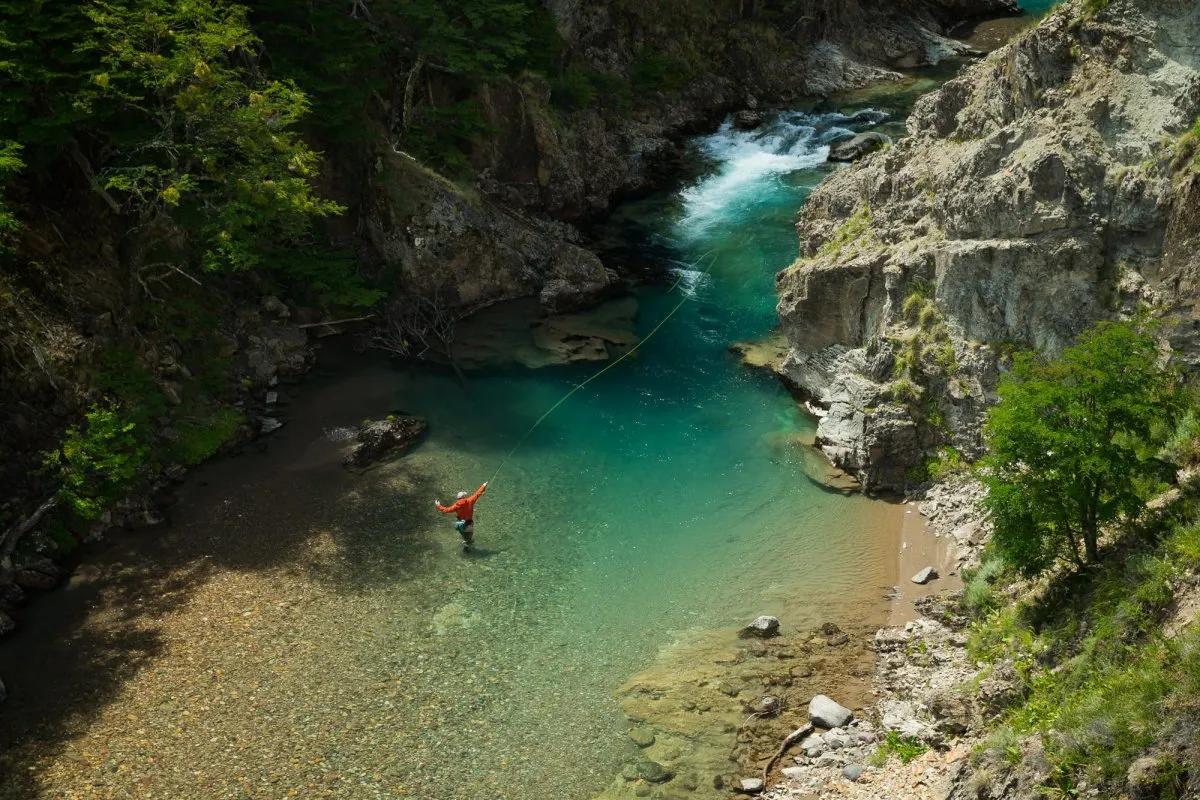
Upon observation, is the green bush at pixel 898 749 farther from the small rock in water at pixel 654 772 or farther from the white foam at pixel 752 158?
the white foam at pixel 752 158

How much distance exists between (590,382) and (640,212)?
1286 centimetres

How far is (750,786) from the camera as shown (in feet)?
47.8

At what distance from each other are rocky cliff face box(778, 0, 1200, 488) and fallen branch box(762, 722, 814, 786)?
775 centimetres

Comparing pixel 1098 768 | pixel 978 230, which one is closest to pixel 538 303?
pixel 978 230

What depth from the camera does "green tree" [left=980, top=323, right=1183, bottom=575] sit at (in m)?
13.3

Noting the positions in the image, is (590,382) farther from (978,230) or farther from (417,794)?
(417,794)

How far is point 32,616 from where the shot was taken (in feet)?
62.0

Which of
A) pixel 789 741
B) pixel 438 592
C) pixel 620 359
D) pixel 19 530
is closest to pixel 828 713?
pixel 789 741

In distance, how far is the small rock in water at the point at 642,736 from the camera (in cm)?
1568

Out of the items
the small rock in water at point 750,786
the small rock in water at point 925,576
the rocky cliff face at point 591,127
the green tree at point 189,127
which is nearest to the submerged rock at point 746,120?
the rocky cliff face at point 591,127

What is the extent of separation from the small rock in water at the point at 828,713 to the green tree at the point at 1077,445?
3754mm

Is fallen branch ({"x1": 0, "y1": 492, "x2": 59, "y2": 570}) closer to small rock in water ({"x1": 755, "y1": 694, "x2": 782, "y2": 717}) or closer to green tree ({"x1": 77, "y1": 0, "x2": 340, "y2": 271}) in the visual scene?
green tree ({"x1": 77, "y1": 0, "x2": 340, "y2": 271})

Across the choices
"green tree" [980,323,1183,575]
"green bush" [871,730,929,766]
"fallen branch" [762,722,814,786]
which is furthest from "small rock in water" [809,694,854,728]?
"green tree" [980,323,1183,575]

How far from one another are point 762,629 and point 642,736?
3.35 m
